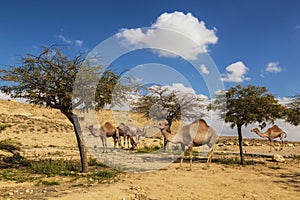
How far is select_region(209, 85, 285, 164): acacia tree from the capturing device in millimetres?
15445

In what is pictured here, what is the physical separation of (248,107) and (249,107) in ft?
0.17

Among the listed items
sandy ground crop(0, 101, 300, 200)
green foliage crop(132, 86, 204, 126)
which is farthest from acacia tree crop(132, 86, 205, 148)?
sandy ground crop(0, 101, 300, 200)

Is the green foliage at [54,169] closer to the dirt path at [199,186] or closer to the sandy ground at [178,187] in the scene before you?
the sandy ground at [178,187]

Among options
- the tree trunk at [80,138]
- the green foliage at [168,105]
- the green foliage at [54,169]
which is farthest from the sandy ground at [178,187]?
the green foliage at [168,105]

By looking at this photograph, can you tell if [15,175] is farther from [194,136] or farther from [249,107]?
[249,107]

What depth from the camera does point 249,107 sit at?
15500 mm

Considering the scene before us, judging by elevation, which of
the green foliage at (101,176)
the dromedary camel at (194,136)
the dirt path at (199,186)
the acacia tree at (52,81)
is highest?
the acacia tree at (52,81)

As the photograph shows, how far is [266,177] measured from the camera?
12.1m

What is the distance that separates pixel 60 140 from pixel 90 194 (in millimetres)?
23270

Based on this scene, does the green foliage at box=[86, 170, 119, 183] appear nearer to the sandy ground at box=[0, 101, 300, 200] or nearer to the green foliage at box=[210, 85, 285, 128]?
the sandy ground at box=[0, 101, 300, 200]

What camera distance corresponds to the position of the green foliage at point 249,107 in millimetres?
15445

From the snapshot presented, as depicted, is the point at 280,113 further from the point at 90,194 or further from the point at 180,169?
the point at 90,194

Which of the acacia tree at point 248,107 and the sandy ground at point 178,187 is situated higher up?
the acacia tree at point 248,107

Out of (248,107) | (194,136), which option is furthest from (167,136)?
(248,107)
